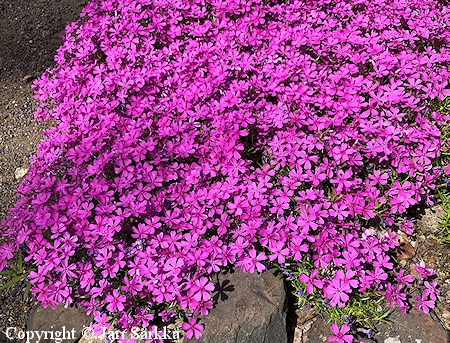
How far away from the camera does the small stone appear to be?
4316mm

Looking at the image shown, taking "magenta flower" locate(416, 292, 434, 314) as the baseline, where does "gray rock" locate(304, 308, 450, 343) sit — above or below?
below

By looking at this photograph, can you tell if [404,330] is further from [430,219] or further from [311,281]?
[430,219]

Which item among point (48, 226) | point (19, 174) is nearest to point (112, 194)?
point (48, 226)

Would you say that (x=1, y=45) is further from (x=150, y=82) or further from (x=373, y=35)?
(x=373, y=35)

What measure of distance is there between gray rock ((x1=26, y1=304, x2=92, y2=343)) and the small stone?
5.74ft

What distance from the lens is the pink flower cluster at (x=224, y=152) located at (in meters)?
2.82

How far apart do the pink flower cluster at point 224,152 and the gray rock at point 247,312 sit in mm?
98

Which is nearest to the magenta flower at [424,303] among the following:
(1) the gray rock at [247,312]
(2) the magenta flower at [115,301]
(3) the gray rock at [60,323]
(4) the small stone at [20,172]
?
(1) the gray rock at [247,312]

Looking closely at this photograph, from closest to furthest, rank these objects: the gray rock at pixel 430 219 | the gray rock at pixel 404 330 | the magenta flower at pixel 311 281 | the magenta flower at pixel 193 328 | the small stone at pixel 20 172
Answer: the magenta flower at pixel 193 328, the magenta flower at pixel 311 281, the gray rock at pixel 404 330, the gray rock at pixel 430 219, the small stone at pixel 20 172

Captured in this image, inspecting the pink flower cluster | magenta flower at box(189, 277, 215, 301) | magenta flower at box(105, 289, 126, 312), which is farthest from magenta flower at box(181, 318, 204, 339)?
magenta flower at box(105, 289, 126, 312)

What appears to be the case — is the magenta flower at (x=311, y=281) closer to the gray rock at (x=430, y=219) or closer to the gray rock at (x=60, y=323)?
the gray rock at (x=430, y=219)

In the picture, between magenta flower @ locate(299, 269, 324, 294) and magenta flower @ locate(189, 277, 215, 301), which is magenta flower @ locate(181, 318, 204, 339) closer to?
magenta flower @ locate(189, 277, 215, 301)

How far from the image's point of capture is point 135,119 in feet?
11.7

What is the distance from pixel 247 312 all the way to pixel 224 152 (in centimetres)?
111
